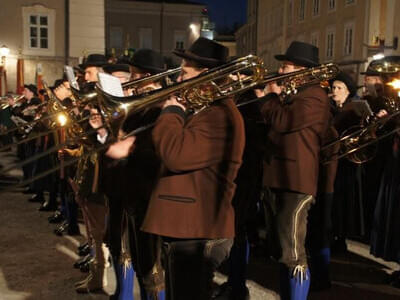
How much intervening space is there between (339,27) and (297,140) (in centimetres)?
2512

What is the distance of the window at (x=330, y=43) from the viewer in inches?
1103

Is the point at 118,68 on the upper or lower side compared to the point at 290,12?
lower

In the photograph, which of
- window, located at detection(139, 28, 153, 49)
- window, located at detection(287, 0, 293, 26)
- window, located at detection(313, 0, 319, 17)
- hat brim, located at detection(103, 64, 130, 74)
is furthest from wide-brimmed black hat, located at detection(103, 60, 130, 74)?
window, located at detection(139, 28, 153, 49)

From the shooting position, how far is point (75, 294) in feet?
15.2

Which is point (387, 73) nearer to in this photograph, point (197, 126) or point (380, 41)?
point (197, 126)

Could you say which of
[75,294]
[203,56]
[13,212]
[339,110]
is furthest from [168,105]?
[13,212]

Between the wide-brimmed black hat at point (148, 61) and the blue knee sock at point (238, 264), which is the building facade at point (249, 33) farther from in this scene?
the wide-brimmed black hat at point (148, 61)

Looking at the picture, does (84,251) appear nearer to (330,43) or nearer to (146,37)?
(330,43)

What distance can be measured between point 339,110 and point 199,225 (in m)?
3.36

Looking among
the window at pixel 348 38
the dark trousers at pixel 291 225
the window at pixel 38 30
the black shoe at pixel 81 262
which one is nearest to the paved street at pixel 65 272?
the black shoe at pixel 81 262

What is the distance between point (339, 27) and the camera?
27109mm

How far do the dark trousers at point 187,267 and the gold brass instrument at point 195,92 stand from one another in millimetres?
739

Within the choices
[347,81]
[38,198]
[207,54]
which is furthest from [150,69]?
[38,198]

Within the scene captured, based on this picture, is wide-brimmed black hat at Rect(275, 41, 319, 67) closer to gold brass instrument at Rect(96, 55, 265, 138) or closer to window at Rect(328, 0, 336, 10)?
gold brass instrument at Rect(96, 55, 265, 138)
